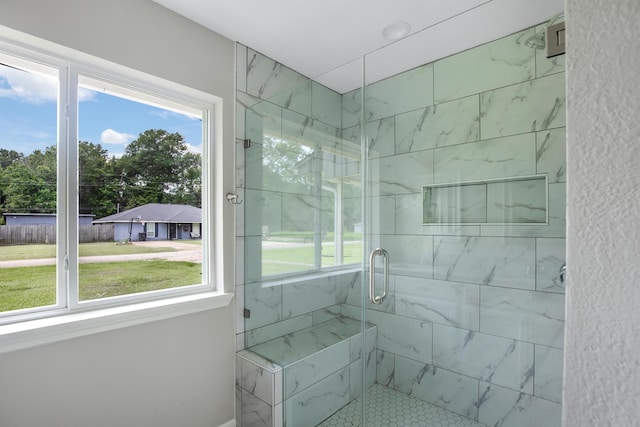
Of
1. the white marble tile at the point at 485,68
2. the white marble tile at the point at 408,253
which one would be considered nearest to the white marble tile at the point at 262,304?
the white marble tile at the point at 408,253

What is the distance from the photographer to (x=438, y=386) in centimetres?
203

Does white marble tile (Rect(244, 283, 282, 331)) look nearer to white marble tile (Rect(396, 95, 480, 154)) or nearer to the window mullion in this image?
the window mullion

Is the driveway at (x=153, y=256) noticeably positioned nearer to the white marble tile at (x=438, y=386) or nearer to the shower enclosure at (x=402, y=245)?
the shower enclosure at (x=402, y=245)

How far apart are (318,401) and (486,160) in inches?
72.1

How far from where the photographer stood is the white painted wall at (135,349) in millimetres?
1352

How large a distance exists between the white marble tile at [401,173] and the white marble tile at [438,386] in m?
1.19

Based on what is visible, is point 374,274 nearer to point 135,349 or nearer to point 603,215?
point 135,349

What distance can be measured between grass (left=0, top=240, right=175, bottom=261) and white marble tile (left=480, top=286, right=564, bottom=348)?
2008 millimetres

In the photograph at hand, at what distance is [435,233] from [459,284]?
36cm

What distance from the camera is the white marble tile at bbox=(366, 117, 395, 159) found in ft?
6.88

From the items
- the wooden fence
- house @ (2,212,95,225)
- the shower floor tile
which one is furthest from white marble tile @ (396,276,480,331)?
house @ (2,212,95,225)

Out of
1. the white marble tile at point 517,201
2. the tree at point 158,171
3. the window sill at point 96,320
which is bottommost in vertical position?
the window sill at point 96,320

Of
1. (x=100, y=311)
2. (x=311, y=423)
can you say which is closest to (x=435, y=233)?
(x=311, y=423)

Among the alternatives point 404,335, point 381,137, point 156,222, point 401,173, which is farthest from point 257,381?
point 381,137
